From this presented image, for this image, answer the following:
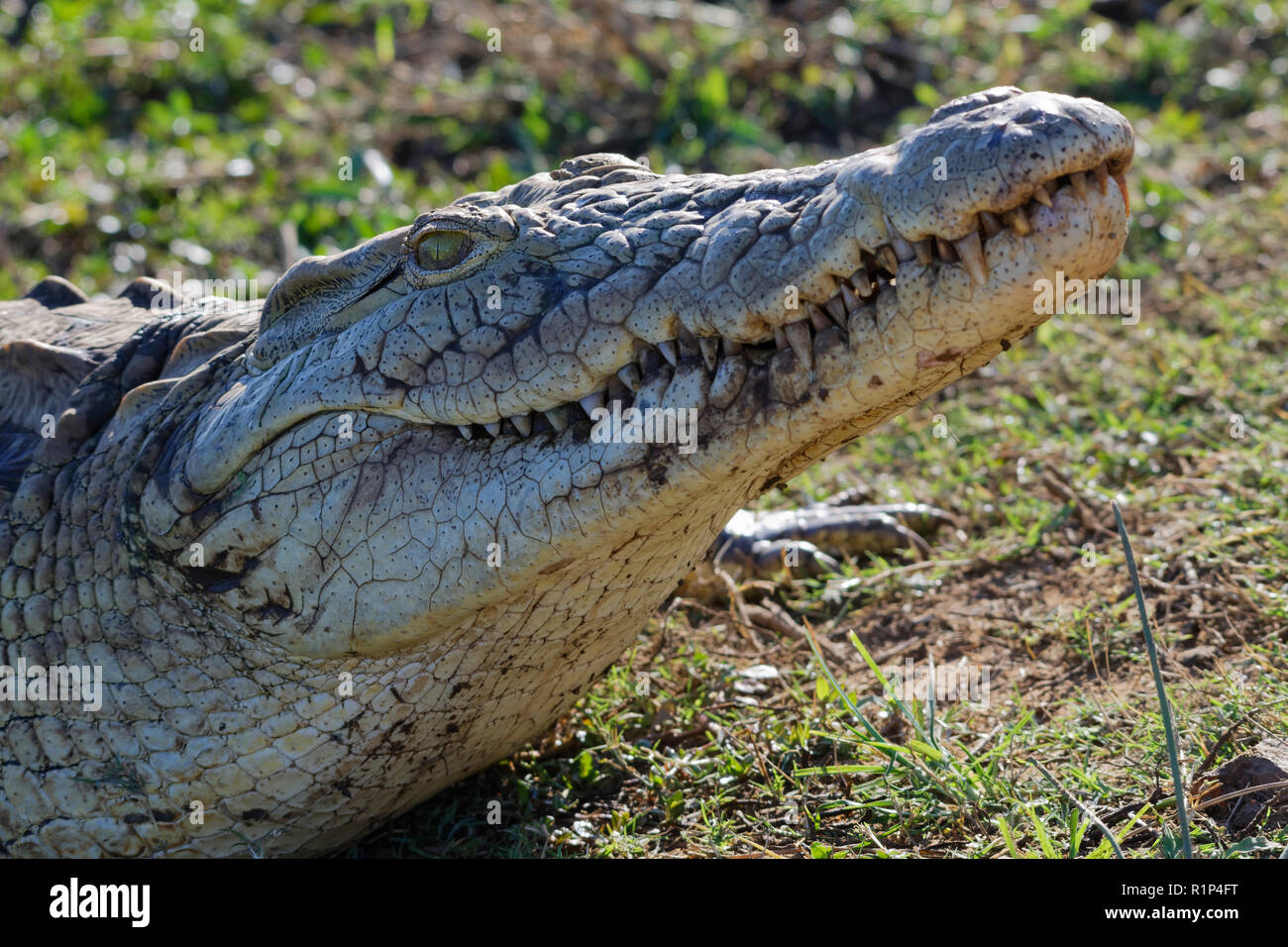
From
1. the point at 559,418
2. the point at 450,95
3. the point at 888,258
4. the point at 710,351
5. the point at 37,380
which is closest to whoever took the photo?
the point at 888,258

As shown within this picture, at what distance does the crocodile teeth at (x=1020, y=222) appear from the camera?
201cm

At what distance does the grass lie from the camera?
296 centimetres

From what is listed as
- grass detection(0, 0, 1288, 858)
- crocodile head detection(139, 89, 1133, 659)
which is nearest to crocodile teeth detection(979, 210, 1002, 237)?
crocodile head detection(139, 89, 1133, 659)

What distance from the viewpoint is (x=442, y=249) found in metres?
2.65

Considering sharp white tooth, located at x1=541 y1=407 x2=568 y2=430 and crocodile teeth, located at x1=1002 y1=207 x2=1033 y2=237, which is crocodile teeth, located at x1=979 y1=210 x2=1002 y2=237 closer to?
crocodile teeth, located at x1=1002 y1=207 x2=1033 y2=237

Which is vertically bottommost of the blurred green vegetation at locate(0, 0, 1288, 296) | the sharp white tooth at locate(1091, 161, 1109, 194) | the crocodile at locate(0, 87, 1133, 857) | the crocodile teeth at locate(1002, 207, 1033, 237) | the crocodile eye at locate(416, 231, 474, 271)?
the crocodile at locate(0, 87, 1133, 857)

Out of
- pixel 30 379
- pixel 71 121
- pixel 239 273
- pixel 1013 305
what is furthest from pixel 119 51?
pixel 1013 305

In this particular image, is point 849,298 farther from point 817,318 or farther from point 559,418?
point 559,418

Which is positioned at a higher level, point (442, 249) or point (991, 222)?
point (442, 249)

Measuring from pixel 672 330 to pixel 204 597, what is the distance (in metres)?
1.25

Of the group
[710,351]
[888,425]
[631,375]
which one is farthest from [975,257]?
[888,425]

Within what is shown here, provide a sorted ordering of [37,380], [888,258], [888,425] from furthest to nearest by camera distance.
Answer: [888,425], [37,380], [888,258]

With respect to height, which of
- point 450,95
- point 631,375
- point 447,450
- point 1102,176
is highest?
point 450,95

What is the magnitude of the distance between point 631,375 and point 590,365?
→ 77 mm
